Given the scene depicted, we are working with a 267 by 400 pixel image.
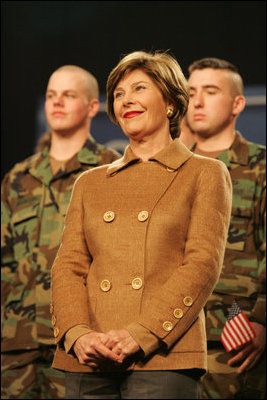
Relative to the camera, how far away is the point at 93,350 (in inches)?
73.3

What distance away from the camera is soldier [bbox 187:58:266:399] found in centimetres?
312

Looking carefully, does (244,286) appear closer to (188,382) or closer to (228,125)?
(228,125)

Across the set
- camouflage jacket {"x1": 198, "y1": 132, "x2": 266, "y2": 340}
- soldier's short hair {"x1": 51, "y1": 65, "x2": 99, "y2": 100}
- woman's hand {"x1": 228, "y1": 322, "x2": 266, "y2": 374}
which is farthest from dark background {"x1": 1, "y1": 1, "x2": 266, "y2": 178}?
woman's hand {"x1": 228, "y1": 322, "x2": 266, "y2": 374}

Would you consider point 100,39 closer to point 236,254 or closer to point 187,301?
point 236,254

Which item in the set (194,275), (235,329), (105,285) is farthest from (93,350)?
(235,329)

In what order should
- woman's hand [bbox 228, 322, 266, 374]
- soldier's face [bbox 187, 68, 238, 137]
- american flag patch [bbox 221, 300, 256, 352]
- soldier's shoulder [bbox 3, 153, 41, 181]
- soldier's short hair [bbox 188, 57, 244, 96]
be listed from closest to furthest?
1. american flag patch [bbox 221, 300, 256, 352]
2. woman's hand [bbox 228, 322, 266, 374]
3. soldier's face [bbox 187, 68, 238, 137]
4. soldier's short hair [bbox 188, 57, 244, 96]
5. soldier's shoulder [bbox 3, 153, 41, 181]

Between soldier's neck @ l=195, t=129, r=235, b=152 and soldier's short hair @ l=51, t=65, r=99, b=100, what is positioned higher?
soldier's short hair @ l=51, t=65, r=99, b=100

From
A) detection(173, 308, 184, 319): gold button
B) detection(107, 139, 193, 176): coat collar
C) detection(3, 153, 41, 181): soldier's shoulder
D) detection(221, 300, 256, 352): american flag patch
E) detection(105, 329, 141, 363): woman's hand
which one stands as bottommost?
detection(221, 300, 256, 352): american flag patch

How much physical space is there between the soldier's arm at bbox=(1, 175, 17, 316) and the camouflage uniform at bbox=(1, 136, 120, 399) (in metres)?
0.04

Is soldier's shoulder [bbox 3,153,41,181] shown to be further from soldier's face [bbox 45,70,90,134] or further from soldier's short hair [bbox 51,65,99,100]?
soldier's short hair [bbox 51,65,99,100]

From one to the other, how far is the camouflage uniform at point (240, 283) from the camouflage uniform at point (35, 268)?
2.04 feet

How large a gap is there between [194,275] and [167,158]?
0.33 metres

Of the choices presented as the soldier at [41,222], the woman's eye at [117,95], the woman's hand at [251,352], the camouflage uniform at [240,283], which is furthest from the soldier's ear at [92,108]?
the woman's eye at [117,95]

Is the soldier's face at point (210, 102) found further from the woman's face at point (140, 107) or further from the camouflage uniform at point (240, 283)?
the woman's face at point (140, 107)
